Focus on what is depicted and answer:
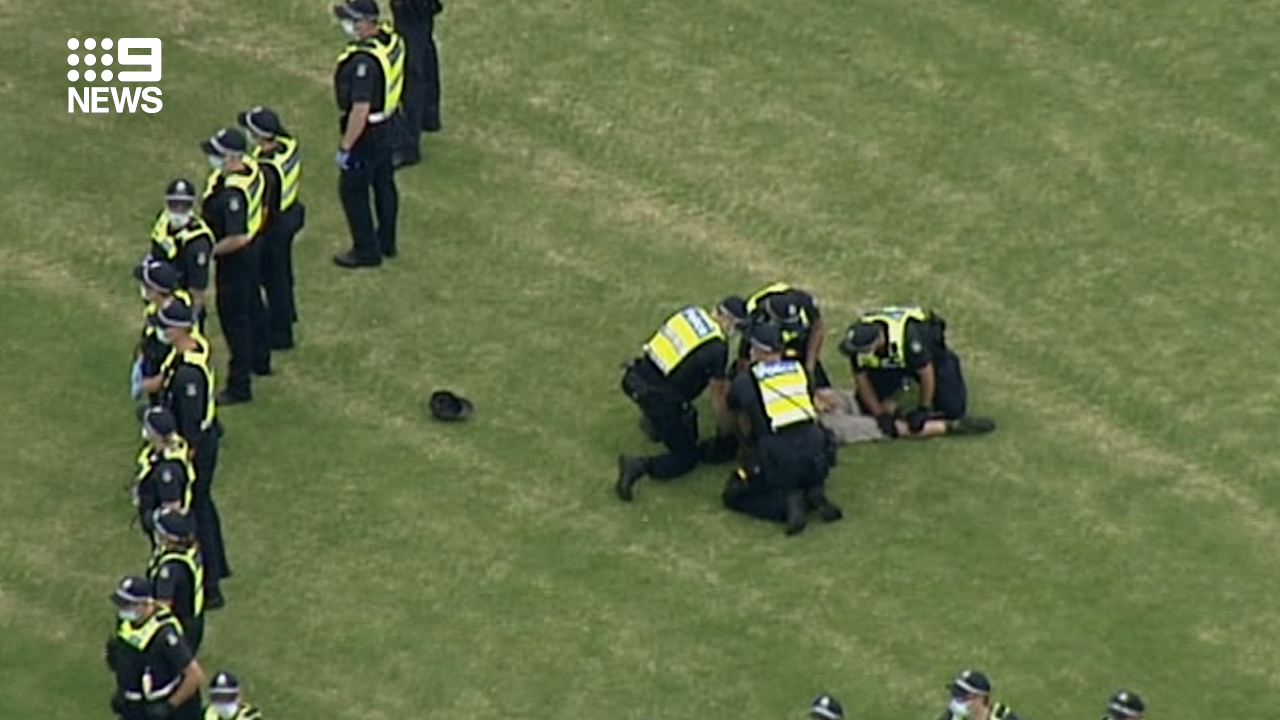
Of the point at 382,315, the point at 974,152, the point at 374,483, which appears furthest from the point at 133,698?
the point at 974,152

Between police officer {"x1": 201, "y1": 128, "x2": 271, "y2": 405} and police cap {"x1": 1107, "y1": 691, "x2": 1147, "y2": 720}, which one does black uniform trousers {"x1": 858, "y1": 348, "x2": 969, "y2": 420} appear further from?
police cap {"x1": 1107, "y1": 691, "x2": 1147, "y2": 720}

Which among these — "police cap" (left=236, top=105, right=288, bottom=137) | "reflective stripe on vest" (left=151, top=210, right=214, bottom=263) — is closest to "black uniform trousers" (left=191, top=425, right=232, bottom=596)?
"reflective stripe on vest" (left=151, top=210, right=214, bottom=263)

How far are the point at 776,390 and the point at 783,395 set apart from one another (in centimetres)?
7

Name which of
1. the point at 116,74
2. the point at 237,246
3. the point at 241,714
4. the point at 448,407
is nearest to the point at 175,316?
the point at 237,246

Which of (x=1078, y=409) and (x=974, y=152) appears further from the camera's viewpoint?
(x=974, y=152)

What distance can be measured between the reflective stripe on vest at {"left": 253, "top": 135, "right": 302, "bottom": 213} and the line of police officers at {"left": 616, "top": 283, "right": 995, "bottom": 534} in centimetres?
317

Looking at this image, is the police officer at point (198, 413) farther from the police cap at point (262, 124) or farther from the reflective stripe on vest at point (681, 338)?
the reflective stripe on vest at point (681, 338)

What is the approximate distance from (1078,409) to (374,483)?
5822 mm

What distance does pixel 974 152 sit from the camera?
117ft

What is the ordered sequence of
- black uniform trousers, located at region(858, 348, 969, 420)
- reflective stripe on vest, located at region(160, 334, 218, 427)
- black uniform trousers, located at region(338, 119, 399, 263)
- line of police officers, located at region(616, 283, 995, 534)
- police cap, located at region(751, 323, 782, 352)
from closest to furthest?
1. reflective stripe on vest, located at region(160, 334, 218, 427)
2. line of police officers, located at region(616, 283, 995, 534)
3. police cap, located at region(751, 323, 782, 352)
4. black uniform trousers, located at region(858, 348, 969, 420)
5. black uniform trousers, located at region(338, 119, 399, 263)

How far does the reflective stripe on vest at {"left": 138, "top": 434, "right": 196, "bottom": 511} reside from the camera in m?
28.3

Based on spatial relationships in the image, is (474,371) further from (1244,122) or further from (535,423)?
(1244,122)

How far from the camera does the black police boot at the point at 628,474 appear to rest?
101ft

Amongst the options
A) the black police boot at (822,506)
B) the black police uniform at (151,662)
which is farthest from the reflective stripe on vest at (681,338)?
the black police uniform at (151,662)
